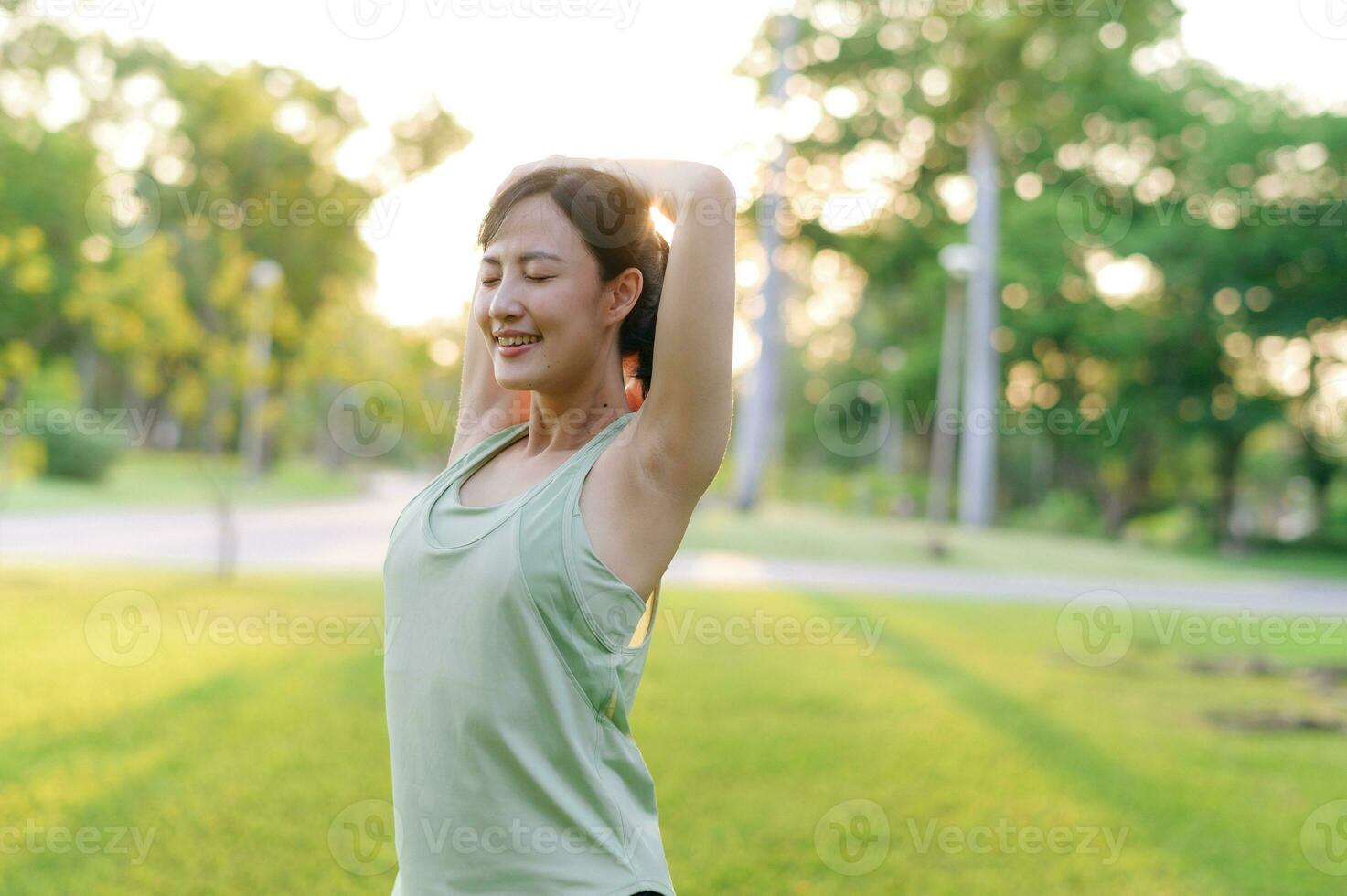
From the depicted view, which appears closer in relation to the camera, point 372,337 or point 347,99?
point 347,99

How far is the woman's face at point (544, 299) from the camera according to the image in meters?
1.27

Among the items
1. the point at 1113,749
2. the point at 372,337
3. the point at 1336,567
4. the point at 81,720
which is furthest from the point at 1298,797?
the point at 372,337

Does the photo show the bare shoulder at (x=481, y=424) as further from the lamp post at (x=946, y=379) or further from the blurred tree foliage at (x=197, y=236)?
the lamp post at (x=946, y=379)

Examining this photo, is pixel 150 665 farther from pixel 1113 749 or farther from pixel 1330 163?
pixel 1330 163

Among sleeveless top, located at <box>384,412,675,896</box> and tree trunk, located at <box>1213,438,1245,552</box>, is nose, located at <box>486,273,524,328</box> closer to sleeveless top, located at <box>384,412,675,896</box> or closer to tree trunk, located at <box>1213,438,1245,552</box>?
sleeveless top, located at <box>384,412,675,896</box>

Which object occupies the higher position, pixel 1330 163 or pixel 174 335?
pixel 1330 163

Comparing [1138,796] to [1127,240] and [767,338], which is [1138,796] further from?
[1127,240]

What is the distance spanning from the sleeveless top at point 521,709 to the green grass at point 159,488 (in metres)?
11.3

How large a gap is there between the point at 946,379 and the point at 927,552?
10192mm

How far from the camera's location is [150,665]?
723cm

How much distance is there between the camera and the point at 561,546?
1.16m

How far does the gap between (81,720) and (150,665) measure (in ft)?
4.63

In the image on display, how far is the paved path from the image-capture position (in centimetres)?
1347

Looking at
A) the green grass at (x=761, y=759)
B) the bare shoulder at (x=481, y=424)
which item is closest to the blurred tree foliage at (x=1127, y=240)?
the green grass at (x=761, y=759)
